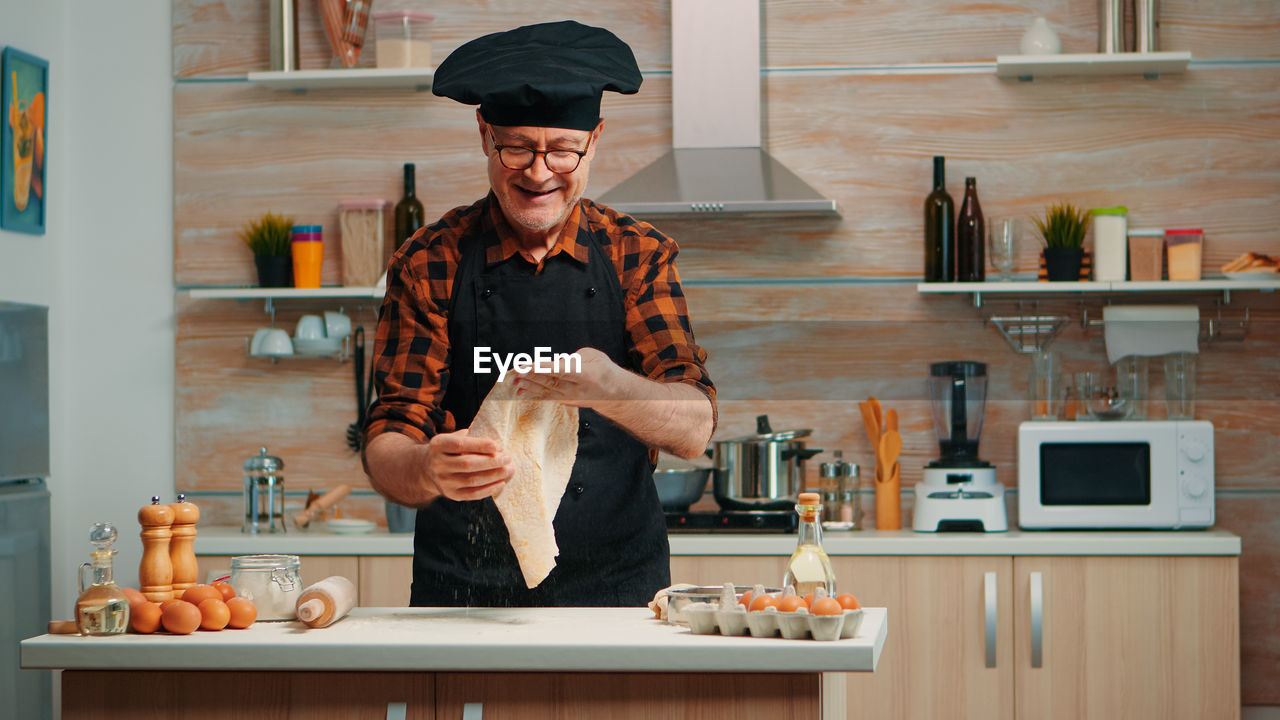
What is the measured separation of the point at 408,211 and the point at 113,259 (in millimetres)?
873

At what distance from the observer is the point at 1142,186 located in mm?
3381

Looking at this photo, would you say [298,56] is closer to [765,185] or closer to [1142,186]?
[765,185]

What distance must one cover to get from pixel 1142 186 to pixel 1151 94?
243 mm

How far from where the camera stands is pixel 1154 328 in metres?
3.28

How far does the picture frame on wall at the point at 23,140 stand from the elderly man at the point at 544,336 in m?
2.00

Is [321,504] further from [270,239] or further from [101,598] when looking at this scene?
[101,598]

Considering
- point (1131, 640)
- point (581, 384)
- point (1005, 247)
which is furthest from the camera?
point (1005, 247)

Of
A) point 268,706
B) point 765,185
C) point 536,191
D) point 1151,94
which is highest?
point 1151,94

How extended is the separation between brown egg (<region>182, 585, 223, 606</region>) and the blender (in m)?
1.98

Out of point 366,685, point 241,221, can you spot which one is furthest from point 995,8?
point 366,685

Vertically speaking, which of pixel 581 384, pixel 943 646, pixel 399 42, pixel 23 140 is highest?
pixel 399 42

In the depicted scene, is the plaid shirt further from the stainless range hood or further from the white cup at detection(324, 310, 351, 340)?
the white cup at detection(324, 310, 351, 340)

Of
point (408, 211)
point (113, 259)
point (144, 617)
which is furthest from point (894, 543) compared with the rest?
point (113, 259)

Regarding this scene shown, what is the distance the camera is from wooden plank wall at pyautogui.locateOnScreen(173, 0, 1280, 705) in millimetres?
3348
